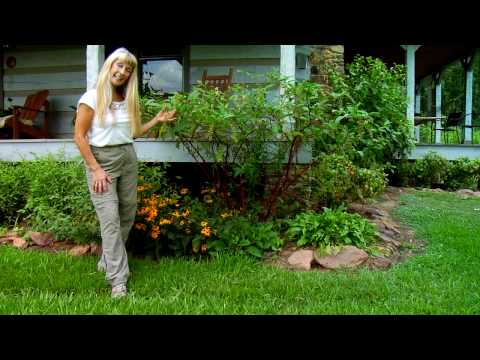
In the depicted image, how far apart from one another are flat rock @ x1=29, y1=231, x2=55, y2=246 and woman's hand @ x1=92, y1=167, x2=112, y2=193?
6.94 feet

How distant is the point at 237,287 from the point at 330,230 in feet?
5.04

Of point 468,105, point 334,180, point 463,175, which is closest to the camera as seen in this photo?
point 334,180

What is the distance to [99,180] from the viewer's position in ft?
12.6

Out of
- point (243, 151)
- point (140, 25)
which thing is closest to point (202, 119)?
point (243, 151)

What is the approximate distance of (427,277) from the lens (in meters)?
4.48

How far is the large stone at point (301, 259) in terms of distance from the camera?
4.92 m

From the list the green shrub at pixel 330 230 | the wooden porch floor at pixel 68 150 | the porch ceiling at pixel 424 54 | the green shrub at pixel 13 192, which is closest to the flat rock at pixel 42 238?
the green shrub at pixel 13 192

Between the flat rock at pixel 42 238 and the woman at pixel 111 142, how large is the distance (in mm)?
1932

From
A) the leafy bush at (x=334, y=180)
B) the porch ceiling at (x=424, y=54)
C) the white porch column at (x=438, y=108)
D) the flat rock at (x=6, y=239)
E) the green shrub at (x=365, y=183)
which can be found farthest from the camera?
the white porch column at (x=438, y=108)

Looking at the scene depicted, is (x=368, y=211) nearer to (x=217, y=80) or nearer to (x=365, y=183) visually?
(x=365, y=183)

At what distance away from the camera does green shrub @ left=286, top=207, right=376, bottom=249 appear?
5.21 meters

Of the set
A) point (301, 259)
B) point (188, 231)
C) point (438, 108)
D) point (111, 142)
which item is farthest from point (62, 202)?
point (438, 108)

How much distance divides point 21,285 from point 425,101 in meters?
37.3

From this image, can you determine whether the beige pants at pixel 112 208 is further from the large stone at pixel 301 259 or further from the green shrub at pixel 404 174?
the green shrub at pixel 404 174
